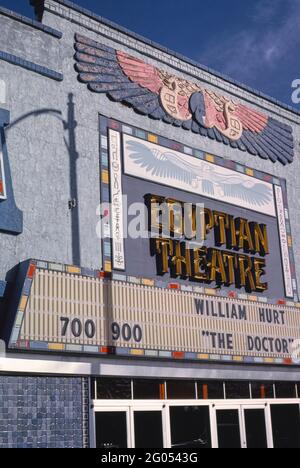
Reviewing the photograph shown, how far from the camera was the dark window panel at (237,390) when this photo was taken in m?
15.4

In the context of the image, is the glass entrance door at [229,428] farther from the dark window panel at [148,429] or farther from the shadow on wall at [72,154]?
the shadow on wall at [72,154]

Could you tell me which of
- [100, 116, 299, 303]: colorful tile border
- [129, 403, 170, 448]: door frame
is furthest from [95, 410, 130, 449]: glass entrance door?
[100, 116, 299, 303]: colorful tile border

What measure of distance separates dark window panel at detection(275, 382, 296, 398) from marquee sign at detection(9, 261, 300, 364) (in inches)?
26.0

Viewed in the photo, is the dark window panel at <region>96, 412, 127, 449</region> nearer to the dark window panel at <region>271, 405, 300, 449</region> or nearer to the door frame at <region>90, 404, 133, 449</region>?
the door frame at <region>90, 404, 133, 449</region>

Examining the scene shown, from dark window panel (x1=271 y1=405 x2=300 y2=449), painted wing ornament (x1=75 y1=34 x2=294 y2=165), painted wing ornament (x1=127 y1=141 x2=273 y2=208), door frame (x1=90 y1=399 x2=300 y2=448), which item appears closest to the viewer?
door frame (x1=90 y1=399 x2=300 y2=448)

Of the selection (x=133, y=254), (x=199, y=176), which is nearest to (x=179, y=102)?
(x=199, y=176)

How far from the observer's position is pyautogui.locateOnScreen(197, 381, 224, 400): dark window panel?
14.8 metres

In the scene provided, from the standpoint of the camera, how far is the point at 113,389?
13.3 m

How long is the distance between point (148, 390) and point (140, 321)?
59.4 inches

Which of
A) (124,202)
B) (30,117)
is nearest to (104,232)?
(124,202)

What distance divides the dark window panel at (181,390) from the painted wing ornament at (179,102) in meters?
6.28

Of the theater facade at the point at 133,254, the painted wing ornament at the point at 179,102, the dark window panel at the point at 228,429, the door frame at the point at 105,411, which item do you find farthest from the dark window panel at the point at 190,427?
the painted wing ornament at the point at 179,102

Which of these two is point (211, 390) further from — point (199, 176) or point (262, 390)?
point (199, 176)
